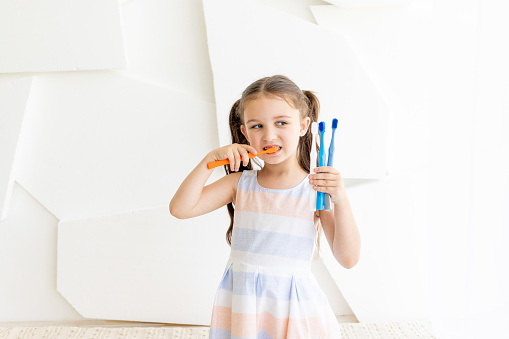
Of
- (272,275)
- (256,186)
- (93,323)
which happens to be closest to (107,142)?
(93,323)

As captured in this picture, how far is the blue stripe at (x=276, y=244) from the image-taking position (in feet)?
3.71

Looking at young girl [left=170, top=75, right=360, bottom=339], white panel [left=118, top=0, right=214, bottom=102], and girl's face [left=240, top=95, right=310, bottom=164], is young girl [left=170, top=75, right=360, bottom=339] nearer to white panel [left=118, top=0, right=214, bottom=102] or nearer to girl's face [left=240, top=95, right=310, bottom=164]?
girl's face [left=240, top=95, right=310, bottom=164]

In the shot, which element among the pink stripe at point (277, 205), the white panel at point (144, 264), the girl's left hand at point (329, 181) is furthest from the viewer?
the white panel at point (144, 264)

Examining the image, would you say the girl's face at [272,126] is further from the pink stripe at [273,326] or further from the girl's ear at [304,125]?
the pink stripe at [273,326]

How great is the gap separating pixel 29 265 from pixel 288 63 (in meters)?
1.12

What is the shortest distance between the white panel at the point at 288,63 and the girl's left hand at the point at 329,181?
27.9 inches

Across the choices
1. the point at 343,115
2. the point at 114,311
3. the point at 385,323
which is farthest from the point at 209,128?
the point at 385,323

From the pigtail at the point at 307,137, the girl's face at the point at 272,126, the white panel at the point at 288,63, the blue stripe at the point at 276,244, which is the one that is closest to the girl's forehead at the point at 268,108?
the girl's face at the point at 272,126

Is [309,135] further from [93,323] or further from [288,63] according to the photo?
[93,323]

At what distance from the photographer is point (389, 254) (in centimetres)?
182

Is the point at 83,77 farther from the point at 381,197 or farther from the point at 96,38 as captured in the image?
the point at 381,197

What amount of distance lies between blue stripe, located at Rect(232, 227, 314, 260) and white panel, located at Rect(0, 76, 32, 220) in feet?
3.33

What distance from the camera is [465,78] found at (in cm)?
135

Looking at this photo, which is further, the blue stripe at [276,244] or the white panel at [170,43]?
the white panel at [170,43]
